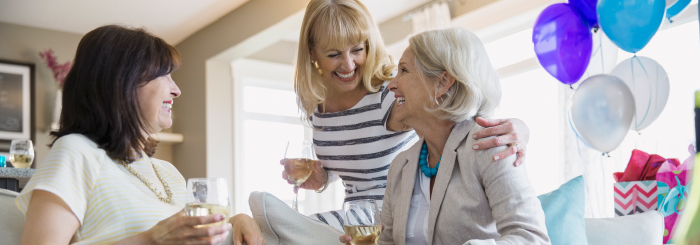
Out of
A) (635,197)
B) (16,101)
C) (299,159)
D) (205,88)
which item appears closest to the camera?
(299,159)

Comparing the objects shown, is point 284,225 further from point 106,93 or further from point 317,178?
point 317,178

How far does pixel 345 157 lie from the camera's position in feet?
8.00

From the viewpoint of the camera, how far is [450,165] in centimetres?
170

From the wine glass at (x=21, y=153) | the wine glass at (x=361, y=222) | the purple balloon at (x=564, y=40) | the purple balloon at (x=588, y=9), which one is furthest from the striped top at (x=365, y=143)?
the wine glass at (x=21, y=153)

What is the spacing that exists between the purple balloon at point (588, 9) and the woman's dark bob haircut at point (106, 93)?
235 centimetres

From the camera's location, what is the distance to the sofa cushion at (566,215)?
1866 millimetres

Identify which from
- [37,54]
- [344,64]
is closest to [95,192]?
[344,64]

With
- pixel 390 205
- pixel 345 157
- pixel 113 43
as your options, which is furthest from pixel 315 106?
pixel 113 43

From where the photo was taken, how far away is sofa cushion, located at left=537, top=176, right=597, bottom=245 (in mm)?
1866

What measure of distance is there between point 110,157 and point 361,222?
26.3 inches

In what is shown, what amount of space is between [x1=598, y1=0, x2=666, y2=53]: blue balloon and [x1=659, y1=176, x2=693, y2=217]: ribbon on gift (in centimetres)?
82

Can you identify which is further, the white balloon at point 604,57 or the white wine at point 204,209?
the white balloon at point 604,57

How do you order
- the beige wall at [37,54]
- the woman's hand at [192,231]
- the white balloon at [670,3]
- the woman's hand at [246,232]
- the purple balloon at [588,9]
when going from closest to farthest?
1. the woman's hand at [192,231]
2. the woman's hand at [246,232]
3. the white balloon at [670,3]
4. the purple balloon at [588,9]
5. the beige wall at [37,54]

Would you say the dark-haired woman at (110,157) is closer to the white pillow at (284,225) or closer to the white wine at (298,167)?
the white pillow at (284,225)
